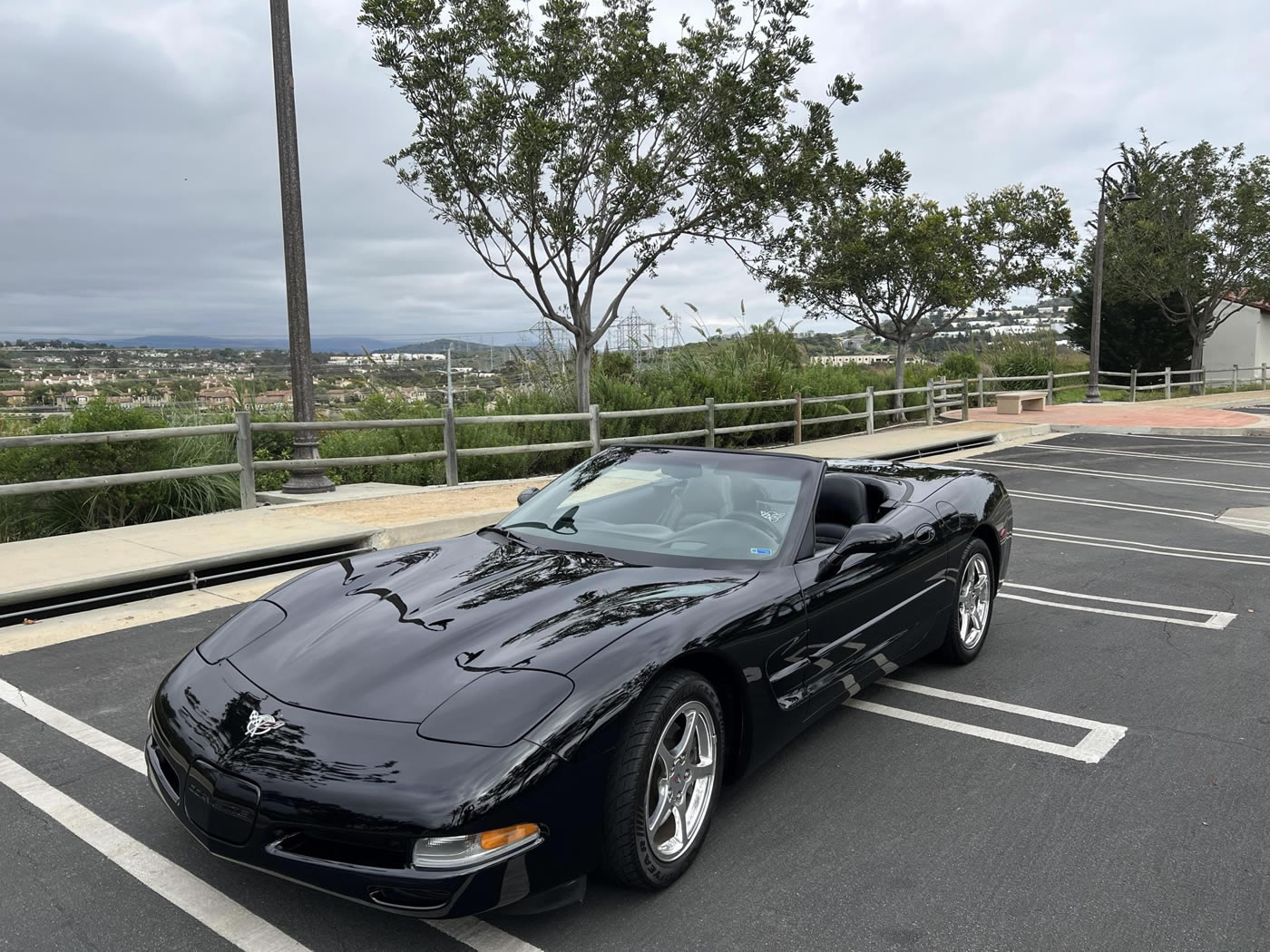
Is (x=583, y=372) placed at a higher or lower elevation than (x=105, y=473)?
higher

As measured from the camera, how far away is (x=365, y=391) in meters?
14.9

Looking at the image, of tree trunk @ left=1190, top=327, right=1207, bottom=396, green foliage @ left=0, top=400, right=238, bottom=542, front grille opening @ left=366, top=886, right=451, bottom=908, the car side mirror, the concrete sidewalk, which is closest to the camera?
front grille opening @ left=366, top=886, right=451, bottom=908

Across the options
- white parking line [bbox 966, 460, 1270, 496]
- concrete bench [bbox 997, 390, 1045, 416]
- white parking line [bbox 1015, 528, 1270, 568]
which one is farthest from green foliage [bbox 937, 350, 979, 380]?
white parking line [bbox 1015, 528, 1270, 568]

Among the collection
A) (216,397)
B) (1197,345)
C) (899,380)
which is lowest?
(216,397)

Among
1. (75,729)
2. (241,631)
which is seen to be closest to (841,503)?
(241,631)

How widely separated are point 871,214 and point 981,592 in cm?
1717

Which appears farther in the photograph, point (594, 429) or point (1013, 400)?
point (1013, 400)

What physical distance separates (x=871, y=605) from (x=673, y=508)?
950 millimetres

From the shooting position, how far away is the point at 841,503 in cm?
458

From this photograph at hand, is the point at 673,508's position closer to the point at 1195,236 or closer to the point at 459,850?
the point at 459,850

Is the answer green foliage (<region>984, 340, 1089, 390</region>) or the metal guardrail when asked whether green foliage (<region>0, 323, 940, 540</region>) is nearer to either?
the metal guardrail

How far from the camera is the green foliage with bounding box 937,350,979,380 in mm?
27272

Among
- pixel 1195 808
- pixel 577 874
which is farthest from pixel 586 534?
pixel 1195 808

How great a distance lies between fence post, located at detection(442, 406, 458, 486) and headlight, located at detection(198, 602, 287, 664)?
751cm
